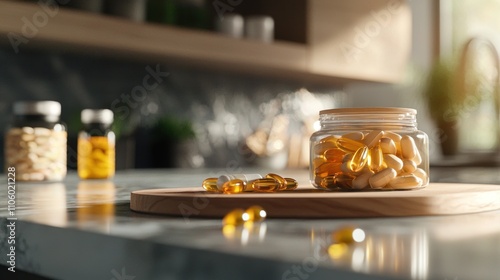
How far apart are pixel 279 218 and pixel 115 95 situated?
175cm

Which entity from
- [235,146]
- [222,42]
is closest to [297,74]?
[235,146]

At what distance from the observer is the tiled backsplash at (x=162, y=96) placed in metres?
2.16

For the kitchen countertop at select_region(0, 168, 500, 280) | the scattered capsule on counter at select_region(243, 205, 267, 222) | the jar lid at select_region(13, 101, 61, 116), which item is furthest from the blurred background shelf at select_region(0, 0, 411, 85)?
the scattered capsule on counter at select_region(243, 205, 267, 222)

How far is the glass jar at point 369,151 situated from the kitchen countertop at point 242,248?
157 mm

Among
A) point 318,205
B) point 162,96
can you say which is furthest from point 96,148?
point 318,205

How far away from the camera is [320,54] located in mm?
2559

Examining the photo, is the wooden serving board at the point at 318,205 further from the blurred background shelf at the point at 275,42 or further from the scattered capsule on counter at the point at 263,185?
the blurred background shelf at the point at 275,42

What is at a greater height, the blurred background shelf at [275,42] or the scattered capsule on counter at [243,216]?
the blurred background shelf at [275,42]

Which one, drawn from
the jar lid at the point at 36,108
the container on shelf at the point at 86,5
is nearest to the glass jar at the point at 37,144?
the jar lid at the point at 36,108

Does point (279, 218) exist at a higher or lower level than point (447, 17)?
lower

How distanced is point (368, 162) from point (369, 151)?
0.06ft

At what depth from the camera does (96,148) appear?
177cm

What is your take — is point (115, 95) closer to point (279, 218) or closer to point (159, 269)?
point (279, 218)

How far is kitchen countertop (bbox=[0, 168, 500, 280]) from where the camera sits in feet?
1.33
